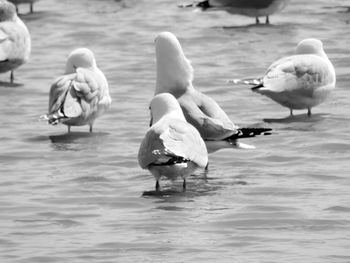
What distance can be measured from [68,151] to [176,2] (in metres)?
10.9

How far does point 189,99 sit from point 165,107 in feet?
2.75

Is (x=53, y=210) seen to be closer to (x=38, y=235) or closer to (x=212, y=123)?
(x=38, y=235)

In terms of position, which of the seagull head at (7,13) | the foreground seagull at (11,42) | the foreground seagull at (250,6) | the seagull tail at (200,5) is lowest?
the seagull tail at (200,5)

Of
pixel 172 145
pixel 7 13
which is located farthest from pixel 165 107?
pixel 7 13

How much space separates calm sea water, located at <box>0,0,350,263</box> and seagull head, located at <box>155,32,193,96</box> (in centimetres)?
75

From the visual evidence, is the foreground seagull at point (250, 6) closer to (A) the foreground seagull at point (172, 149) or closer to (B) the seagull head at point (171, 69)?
(B) the seagull head at point (171, 69)

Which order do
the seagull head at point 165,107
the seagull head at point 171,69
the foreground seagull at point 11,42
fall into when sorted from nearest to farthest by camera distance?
the seagull head at point 165,107
the seagull head at point 171,69
the foreground seagull at point 11,42

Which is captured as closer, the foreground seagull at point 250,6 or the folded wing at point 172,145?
the folded wing at point 172,145

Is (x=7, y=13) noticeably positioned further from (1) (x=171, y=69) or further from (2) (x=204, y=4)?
(1) (x=171, y=69)

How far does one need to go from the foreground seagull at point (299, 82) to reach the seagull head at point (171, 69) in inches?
81.3

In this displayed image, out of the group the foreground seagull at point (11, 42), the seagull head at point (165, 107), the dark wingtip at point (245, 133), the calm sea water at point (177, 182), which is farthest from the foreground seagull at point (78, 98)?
the foreground seagull at point (11, 42)

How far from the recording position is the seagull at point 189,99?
12008 millimetres

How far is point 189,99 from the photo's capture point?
484 inches

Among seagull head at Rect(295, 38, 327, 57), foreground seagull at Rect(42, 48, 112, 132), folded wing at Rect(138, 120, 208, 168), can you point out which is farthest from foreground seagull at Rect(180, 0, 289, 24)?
folded wing at Rect(138, 120, 208, 168)
